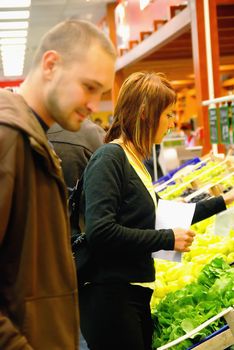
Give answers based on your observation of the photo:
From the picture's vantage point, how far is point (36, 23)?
41.7 ft

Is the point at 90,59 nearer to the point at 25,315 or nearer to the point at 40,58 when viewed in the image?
the point at 40,58

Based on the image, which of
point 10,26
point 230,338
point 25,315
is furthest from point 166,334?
point 10,26

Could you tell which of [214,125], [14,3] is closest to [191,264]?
[214,125]

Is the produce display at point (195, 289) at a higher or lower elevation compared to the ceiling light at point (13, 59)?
lower

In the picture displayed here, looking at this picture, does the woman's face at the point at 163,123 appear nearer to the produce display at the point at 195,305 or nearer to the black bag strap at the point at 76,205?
the black bag strap at the point at 76,205

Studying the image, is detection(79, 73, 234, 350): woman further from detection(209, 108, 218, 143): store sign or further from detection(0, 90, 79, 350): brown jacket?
detection(209, 108, 218, 143): store sign

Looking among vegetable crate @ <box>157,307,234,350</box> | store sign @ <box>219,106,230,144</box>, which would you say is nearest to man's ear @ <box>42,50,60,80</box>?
vegetable crate @ <box>157,307,234,350</box>

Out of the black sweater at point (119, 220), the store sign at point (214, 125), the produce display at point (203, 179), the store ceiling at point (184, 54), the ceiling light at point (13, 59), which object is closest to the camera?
the black sweater at point (119, 220)

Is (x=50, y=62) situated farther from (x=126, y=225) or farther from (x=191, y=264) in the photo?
(x=191, y=264)

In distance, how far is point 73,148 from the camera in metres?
3.10

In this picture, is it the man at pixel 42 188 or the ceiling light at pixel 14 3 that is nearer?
Answer: the man at pixel 42 188

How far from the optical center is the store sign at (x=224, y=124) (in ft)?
14.5

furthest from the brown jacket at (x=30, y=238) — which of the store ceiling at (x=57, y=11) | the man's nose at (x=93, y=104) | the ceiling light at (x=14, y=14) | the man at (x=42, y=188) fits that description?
the ceiling light at (x=14, y=14)

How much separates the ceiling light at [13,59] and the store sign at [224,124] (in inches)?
466
